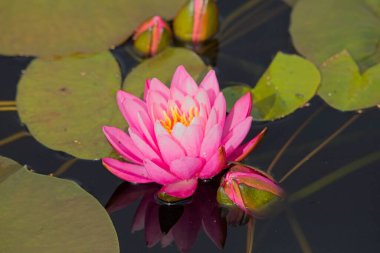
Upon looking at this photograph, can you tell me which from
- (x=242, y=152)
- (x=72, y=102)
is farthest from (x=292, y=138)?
(x=72, y=102)

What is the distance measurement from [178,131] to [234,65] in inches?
35.7

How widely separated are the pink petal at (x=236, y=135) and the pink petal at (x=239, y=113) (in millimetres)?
56

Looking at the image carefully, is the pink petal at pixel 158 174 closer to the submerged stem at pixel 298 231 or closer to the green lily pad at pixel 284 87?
the submerged stem at pixel 298 231

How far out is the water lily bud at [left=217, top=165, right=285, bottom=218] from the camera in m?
2.48

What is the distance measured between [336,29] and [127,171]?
126cm

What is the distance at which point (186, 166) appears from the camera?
8.09 feet

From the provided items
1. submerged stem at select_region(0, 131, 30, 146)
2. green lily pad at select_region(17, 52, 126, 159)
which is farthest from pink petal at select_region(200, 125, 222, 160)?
submerged stem at select_region(0, 131, 30, 146)

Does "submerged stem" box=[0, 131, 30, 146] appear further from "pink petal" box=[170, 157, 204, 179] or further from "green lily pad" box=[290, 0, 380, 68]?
"green lily pad" box=[290, 0, 380, 68]

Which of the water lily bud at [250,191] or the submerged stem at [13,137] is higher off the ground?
the submerged stem at [13,137]

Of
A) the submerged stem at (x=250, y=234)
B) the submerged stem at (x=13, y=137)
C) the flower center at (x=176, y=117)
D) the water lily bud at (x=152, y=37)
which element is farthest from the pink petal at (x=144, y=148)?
the water lily bud at (x=152, y=37)

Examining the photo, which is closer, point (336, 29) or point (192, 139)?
point (192, 139)

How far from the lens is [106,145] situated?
276 cm

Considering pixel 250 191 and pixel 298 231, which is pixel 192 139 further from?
pixel 298 231

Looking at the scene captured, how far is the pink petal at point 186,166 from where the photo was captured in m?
2.43
